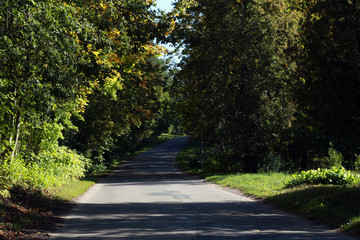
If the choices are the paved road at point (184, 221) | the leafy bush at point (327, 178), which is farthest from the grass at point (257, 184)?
the paved road at point (184, 221)

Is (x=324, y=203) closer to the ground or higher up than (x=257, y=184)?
higher up

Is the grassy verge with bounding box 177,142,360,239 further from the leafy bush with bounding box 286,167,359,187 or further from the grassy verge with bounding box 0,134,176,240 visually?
the grassy verge with bounding box 0,134,176,240

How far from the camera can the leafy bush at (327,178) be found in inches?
577

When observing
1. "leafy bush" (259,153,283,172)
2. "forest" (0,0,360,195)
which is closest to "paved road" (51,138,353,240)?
"forest" (0,0,360,195)

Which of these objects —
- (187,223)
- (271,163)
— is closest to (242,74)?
(271,163)

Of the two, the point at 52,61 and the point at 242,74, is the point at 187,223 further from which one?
the point at 242,74

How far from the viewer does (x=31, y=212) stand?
11.3 metres

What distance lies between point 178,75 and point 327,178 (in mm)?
16141

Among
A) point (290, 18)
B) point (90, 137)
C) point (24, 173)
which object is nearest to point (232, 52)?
point (290, 18)

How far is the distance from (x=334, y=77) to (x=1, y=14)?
880 cm

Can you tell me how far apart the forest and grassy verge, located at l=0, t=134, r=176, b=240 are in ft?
1.66

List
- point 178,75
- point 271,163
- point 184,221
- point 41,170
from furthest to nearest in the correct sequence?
point 178,75 → point 271,163 → point 41,170 → point 184,221

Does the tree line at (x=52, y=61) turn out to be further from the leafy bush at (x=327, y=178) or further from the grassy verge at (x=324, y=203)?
the leafy bush at (x=327, y=178)

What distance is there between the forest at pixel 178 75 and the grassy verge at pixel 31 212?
1.66 feet
